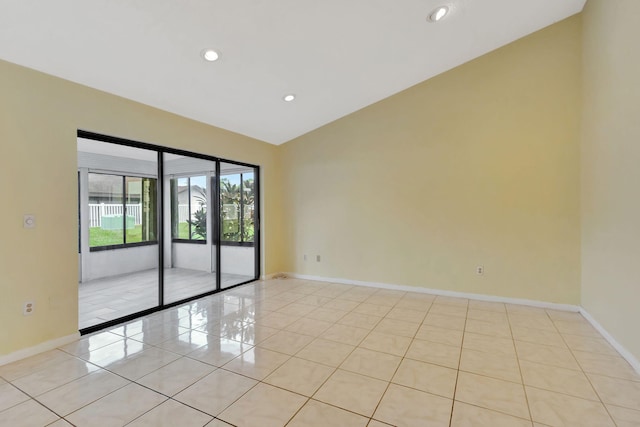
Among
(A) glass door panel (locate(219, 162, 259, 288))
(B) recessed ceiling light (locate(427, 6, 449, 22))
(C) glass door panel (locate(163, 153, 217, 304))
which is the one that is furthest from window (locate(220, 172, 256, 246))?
(B) recessed ceiling light (locate(427, 6, 449, 22))

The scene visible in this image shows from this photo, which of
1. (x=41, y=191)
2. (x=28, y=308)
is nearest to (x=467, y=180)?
(x=41, y=191)

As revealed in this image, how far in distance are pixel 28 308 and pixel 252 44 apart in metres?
3.07

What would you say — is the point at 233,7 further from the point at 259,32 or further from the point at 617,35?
the point at 617,35

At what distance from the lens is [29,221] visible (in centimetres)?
249

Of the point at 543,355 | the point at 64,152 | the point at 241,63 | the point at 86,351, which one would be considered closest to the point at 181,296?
the point at 86,351

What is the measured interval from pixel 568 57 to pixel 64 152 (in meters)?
5.57

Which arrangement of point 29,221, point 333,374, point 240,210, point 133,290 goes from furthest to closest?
point 240,210, point 133,290, point 29,221, point 333,374

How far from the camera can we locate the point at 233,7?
2.23 metres

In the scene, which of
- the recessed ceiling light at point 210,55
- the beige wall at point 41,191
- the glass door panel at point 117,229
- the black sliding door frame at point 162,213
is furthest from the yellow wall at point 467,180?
the beige wall at point 41,191

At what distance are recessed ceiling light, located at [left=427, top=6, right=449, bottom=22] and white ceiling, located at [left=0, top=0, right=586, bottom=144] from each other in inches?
2.2

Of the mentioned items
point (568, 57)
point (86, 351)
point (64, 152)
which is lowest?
point (86, 351)

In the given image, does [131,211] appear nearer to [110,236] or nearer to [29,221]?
[110,236]

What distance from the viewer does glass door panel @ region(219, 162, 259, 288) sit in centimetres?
494

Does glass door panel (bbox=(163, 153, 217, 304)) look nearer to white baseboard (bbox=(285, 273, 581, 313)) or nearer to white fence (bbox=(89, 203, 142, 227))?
white fence (bbox=(89, 203, 142, 227))
